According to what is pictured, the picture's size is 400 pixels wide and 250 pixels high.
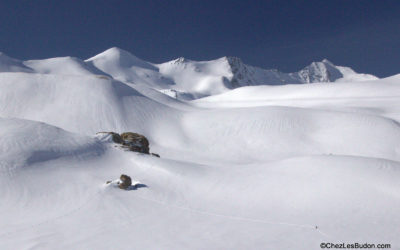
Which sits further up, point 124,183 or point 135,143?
point 135,143

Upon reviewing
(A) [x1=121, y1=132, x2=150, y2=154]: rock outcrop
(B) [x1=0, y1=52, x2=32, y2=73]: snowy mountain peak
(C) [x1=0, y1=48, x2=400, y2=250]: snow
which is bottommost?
(C) [x1=0, y1=48, x2=400, y2=250]: snow

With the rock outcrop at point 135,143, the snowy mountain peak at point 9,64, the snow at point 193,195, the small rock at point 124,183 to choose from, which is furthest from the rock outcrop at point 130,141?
the snowy mountain peak at point 9,64

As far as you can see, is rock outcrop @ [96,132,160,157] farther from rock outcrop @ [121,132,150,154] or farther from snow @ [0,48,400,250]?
snow @ [0,48,400,250]

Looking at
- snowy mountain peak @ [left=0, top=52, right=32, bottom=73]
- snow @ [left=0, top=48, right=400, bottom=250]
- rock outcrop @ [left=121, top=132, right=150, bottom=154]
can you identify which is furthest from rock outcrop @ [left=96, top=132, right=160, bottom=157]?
snowy mountain peak @ [left=0, top=52, right=32, bottom=73]

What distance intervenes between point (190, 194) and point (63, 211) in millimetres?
5416

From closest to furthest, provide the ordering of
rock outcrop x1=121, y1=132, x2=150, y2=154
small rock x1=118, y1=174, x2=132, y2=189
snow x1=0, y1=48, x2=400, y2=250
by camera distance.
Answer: snow x1=0, y1=48, x2=400, y2=250 < small rock x1=118, y1=174, x2=132, y2=189 < rock outcrop x1=121, y1=132, x2=150, y2=154

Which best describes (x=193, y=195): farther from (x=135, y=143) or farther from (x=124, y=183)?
(x=135, y=143)

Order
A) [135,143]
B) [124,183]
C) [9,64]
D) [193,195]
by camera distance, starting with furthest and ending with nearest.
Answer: [9,64] → [135,143] → [124,183] → [193,195]

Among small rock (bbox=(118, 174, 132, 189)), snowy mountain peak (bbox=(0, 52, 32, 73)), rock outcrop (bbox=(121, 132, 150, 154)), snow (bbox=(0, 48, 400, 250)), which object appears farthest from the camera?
snowy mountain peak (bbox=(0, 52, 32, 73))

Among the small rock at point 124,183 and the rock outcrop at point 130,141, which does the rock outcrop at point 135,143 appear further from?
the small rock at point 124,183

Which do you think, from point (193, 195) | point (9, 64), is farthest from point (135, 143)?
point (9, 64)

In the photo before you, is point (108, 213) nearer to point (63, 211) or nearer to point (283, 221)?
point (63, 211)

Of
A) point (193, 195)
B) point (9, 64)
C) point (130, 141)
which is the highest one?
point (9, 64)

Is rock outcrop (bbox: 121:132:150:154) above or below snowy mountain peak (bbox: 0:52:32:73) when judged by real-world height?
below
